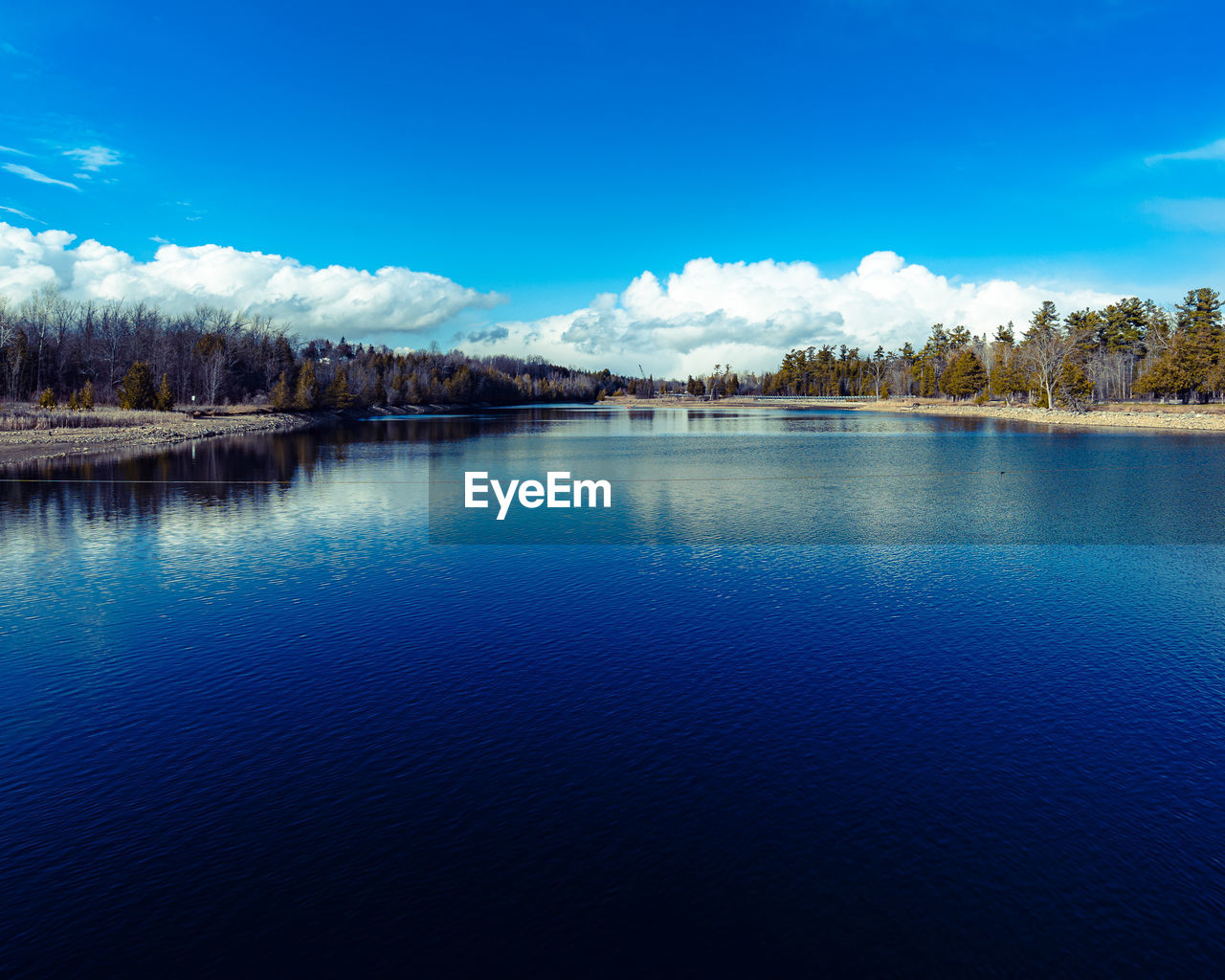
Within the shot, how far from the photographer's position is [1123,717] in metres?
15.4

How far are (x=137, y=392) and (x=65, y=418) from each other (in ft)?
56.4

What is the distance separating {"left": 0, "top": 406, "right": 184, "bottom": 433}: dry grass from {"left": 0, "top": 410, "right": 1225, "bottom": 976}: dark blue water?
5724 cm

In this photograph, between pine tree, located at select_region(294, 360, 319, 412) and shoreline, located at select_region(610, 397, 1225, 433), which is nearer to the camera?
shoreline, located at select_region(610, 397, 1225, 433)

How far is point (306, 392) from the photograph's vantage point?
460 ft

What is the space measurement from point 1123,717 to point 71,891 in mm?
17748

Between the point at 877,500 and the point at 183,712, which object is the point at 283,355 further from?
the point at 183,712

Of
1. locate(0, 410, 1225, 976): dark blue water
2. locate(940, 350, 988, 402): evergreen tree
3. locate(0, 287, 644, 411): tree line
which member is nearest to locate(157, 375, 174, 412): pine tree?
locate(0, 287, 644, 411): tree line

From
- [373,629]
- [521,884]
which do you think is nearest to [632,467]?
[373,629]

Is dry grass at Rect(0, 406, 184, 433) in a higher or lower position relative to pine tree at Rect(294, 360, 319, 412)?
lower

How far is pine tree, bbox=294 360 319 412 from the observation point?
455 feet

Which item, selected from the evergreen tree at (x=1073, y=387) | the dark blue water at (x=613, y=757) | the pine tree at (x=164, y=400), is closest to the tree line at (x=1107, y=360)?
the evergreen tree at (x=1073, y=387)

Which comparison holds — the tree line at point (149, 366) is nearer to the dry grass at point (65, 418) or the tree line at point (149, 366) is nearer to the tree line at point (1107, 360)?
the dry grass at point (65, 418)

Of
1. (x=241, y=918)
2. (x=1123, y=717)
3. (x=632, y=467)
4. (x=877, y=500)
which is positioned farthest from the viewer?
(x=632, y=467)

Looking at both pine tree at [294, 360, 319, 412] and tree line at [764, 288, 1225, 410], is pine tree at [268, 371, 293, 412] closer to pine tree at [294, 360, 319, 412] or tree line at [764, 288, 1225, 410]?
pine tree at [294, 360, 319, 412]
